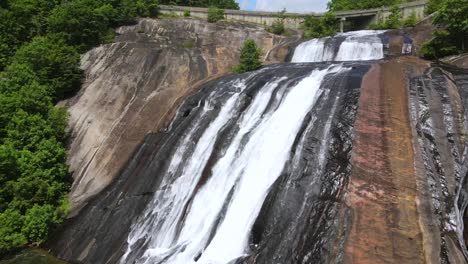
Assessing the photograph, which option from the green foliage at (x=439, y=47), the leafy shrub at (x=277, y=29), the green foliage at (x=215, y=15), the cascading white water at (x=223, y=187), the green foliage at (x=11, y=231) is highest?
the green foliage at (x=215, y=15)

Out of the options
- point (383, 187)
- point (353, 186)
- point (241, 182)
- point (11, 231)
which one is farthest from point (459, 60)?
point (11, 231)

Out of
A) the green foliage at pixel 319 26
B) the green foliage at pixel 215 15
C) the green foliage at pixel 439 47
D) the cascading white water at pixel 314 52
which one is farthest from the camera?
the green foliage at pixel 215 15

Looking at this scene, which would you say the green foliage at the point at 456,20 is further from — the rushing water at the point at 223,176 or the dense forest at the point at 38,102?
the dense forest at the point at 38,102

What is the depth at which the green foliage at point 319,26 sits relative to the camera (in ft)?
117

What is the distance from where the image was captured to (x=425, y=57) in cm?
2278

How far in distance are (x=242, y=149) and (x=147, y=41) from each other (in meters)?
18.9

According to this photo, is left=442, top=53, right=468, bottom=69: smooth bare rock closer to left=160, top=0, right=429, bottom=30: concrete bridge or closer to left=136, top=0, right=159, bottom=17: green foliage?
left=160, top=0, right=429, bottom=30: concrete bridge

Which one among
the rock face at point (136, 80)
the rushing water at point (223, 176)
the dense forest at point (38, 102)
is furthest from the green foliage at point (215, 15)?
the rushing water at point (223, 176)

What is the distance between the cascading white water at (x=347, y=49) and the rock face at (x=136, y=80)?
2.18 metres

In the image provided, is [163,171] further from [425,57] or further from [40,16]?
[40,16]

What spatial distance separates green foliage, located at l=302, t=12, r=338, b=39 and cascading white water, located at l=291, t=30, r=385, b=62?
5319 mm

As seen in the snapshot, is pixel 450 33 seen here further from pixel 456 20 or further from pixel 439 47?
pixel 439 47

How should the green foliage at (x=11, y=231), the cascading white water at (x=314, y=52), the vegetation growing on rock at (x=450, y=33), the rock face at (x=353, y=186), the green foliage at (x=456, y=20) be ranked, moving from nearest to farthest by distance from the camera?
the rock face at (x=353, y=186)
the green foliage at (x=11, y=231)
the green foliage at (x=456, y=20)
the vegetation growing on rock at (x=450, y=33)
the cascading white water at (x=314, y=52)

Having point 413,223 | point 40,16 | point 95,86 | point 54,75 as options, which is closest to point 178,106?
point 95,86
